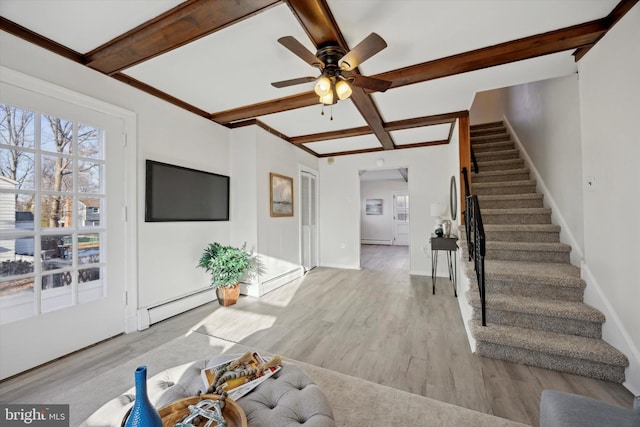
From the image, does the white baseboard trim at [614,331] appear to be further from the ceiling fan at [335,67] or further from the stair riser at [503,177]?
the ceiling fan at [335,67]

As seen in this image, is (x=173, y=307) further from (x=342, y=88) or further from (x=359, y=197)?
(x=359, y=197)

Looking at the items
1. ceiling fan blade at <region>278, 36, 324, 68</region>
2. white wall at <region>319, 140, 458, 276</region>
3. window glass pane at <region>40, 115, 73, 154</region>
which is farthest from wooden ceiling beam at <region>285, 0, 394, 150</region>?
white wall at <region>319, 140, 458, 276</region>

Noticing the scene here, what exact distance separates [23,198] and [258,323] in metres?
2.22

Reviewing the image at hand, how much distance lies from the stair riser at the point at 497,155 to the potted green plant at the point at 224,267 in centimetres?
433

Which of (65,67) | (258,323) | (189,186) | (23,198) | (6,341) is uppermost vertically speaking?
(65,67)

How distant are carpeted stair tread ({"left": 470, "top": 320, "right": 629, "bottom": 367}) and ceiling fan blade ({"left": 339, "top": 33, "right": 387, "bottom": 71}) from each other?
231 centimetres

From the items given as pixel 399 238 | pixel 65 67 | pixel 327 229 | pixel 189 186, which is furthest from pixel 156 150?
pixel 399 238

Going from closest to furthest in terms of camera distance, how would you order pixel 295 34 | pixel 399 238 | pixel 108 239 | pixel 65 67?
1. pixel 295 34
2. pixel 65 67
3. pixel 108 239
4. pixel 399 238

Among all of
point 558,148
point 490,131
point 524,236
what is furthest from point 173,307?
point 490,131

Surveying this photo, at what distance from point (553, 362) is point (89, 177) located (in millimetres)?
4127

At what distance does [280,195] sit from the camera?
4348 millimetres

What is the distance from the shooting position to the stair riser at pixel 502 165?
4.14 metres

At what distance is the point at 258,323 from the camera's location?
280cm

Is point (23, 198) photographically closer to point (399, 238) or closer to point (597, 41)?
point (597, 41)
